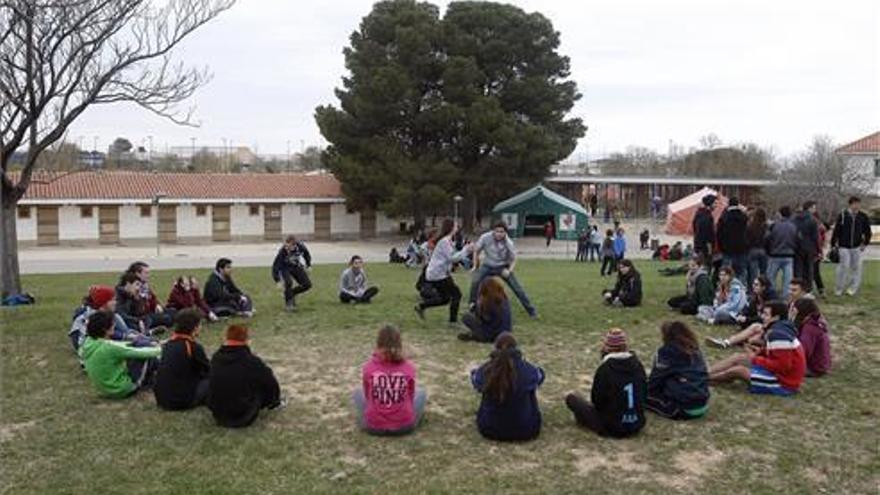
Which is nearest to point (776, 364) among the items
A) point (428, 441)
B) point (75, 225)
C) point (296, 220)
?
point (428, 441)

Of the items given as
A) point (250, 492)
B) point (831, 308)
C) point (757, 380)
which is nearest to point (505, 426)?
point (250, 492)

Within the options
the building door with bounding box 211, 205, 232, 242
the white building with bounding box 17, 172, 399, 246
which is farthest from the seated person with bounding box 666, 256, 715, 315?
the building door with bounding box 211, 205, 232, 242

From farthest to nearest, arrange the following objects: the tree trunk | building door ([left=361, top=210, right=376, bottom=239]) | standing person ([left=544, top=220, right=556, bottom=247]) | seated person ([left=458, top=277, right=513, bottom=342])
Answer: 1. building door ([left=361, top=210, right=376, bottom=239])
2. standing person ([left=544, top=220, right=556, bottom=247])
3. the tree trunk
4. seated person ([left=458, top=277, right=513, bottom=342])

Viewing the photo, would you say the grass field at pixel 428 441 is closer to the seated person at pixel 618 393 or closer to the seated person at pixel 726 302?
the seated person at pixel 618 393

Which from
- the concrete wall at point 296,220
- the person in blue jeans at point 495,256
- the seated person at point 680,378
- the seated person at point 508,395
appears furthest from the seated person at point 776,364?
the concrete wall at point 296,220

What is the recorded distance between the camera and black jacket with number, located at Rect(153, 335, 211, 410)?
22.9 ft

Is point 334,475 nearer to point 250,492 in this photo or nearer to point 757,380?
point 250,492

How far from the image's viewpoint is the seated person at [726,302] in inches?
436

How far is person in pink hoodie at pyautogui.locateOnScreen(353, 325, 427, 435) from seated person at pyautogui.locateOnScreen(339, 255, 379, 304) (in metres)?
7.20

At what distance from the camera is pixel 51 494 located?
5.34m

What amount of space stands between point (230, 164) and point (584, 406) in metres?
80.6

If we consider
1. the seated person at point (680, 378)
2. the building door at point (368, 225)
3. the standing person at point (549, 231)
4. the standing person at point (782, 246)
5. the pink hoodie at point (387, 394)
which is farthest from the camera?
the building door at point (368, 225)

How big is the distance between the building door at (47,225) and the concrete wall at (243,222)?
8.97 meters

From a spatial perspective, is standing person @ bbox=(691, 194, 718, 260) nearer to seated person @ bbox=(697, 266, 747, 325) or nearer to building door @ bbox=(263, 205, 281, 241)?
seated person @ bbox=(697, 266, 747, 325)
